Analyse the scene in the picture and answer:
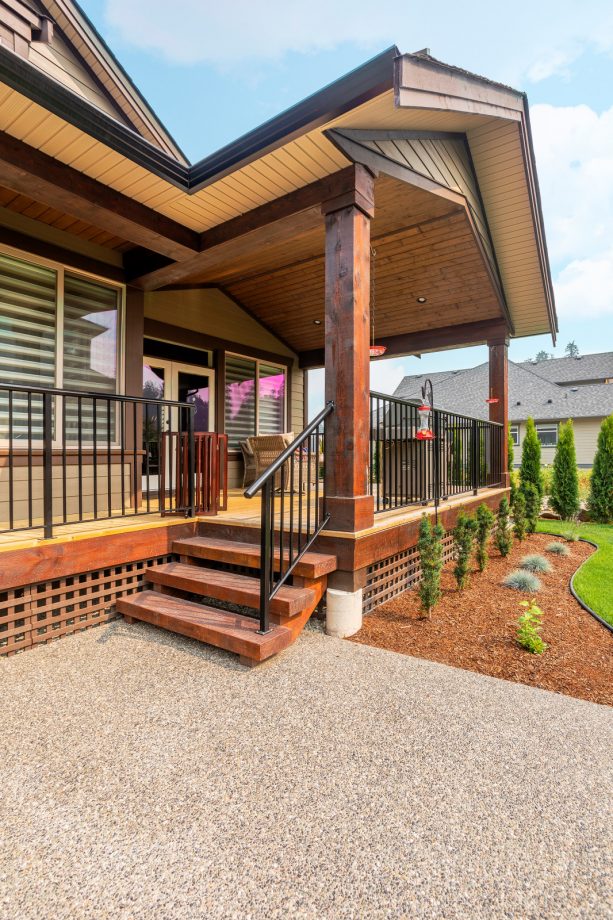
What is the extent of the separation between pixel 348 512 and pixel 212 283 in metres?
4.83

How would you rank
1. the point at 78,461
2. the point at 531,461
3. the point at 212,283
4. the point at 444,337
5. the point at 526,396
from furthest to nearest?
the point at 526,396, the point at 531,461, the point at 444,337, the point at 212,283, the point at 78,461

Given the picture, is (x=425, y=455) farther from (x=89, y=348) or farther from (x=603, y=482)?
(x=603, y=482)

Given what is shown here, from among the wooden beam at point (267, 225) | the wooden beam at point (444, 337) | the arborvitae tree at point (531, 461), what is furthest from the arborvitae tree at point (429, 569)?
the arborvitae tree at point (531, 461)

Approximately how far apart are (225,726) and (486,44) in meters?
9.77

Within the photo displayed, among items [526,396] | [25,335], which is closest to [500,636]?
[25,335]

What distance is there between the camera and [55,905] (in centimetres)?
125

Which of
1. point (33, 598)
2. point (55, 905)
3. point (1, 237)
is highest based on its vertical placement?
point (1, 237)

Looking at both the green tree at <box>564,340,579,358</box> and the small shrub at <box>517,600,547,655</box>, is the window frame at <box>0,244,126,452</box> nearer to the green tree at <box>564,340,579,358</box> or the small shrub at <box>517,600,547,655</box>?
the small shrub at <box>517,600,547,655</box>

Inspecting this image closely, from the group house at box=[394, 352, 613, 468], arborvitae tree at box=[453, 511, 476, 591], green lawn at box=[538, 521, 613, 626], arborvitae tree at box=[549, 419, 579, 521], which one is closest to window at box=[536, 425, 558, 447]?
house at box=[394, 352, 613, 468]

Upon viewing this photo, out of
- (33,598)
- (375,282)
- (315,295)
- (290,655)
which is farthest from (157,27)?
(290,655)

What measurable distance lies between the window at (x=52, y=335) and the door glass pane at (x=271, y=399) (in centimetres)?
311

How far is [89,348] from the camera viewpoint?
4.70 meters

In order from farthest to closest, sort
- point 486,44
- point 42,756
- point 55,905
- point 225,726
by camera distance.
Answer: point 486,44 → point 225,726 → point 42,756 → point 55,905

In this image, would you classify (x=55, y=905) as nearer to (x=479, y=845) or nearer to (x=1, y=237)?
(x=479, y=845)
